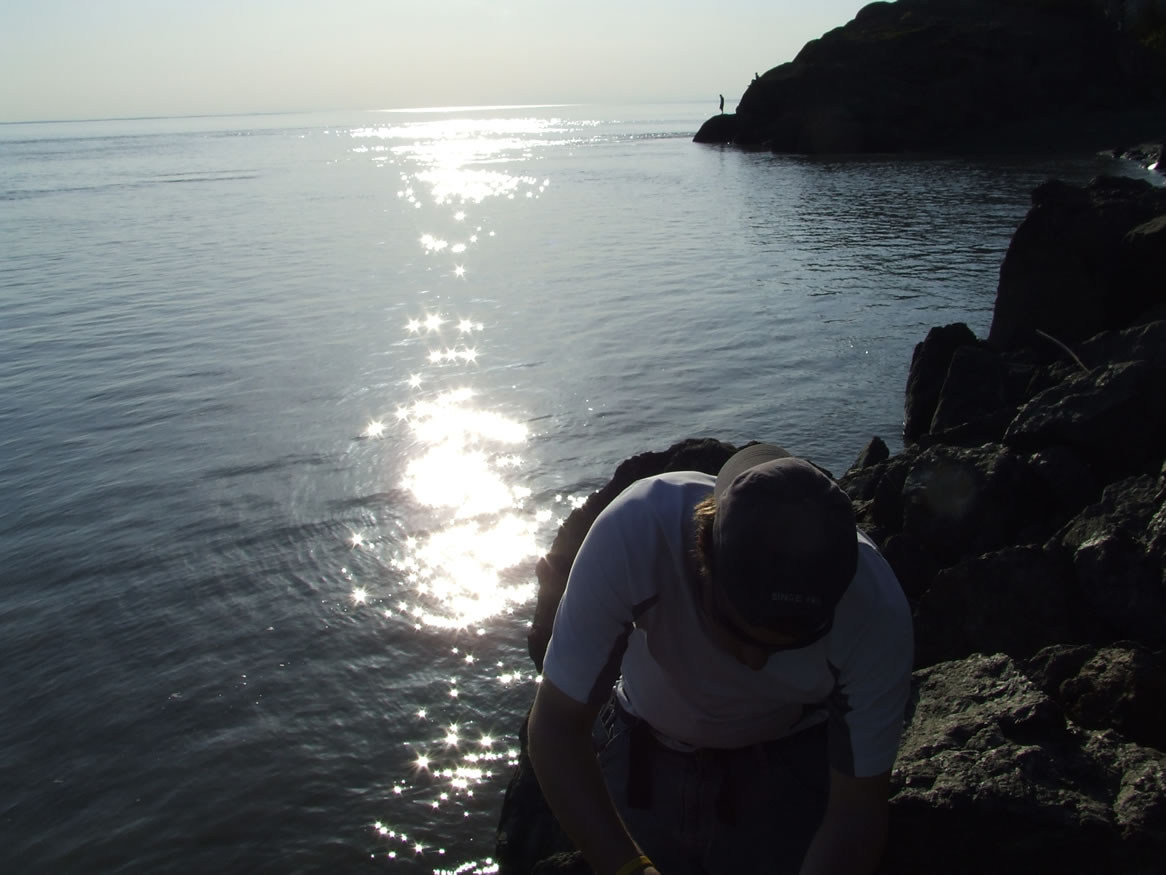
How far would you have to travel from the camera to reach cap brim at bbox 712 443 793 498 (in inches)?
98.5

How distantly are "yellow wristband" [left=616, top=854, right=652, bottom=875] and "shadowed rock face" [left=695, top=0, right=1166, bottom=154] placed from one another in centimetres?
6168

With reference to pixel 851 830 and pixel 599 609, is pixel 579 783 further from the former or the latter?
pixel 851 830

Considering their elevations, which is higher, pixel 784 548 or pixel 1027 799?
pixel 784 548

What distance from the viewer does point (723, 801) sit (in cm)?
310

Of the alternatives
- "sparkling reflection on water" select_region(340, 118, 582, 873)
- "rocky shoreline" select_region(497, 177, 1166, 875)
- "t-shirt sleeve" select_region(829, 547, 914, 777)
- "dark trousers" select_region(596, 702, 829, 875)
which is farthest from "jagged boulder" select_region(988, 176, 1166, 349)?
"t-shirt sleeve" select_region(829, 547, 914, 777)

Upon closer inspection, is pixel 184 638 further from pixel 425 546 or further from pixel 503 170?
pixel 503 170

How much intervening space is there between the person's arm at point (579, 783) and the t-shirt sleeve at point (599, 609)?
0.08 m

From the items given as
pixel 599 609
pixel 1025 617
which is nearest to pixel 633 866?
pixel 599 609

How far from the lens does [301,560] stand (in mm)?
8445

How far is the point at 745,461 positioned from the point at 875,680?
0.74m

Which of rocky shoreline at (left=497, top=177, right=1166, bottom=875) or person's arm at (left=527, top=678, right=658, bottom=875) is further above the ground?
person's arm at (left=527, top=678, right=658, bottom=875)

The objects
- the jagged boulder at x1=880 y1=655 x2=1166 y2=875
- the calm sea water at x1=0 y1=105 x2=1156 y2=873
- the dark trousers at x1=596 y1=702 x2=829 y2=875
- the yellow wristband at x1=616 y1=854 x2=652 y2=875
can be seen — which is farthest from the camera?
the calm sea water at x1=0 y1=105 x2=1156 y2=873

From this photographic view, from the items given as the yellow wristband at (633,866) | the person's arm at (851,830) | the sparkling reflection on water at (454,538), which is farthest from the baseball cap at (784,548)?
the sparkling reflection on water at (454,538)

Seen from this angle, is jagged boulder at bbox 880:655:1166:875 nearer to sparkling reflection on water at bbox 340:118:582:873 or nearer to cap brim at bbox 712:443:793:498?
cap brim at bbox 712:443:793:498
